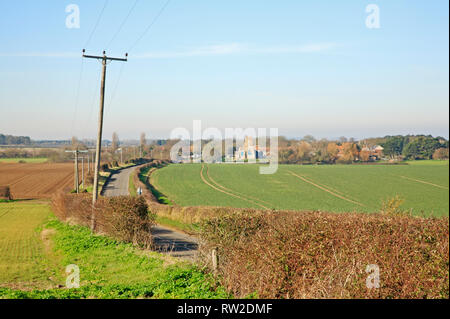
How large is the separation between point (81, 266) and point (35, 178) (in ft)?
38.4

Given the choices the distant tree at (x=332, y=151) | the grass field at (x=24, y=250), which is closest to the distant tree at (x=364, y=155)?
the distant tree at (x=332, y=151)

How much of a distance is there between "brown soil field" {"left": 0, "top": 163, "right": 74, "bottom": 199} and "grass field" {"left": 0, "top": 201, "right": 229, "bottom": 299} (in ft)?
3.64

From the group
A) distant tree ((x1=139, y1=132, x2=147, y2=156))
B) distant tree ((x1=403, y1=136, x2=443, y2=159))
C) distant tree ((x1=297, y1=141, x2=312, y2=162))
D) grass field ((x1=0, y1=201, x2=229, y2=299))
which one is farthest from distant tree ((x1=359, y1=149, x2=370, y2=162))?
distant tree ((x1=139, y1=132, x2=147, y2=156))

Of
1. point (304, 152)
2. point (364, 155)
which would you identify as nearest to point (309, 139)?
point (304, 152)

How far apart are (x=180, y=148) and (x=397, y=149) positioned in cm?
4609

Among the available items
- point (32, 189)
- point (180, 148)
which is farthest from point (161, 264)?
point (180, 148)

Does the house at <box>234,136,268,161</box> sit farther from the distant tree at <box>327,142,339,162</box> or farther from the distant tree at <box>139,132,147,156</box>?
the distant tree at <box>139,132,147,156</box>

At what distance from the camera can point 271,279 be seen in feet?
23.0

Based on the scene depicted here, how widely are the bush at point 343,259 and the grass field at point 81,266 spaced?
1281 mm

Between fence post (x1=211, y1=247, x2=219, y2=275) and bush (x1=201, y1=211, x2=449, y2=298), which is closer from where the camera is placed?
bush (x1=201, y1=211, x2=449, y2=298)

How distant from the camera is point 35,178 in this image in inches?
888

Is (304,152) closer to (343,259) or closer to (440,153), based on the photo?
(440,153)

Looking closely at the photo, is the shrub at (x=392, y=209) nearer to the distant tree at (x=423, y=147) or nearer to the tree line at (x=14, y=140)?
the distant tree at (x=423, y=147)

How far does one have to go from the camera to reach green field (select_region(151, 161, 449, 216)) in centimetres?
3644
